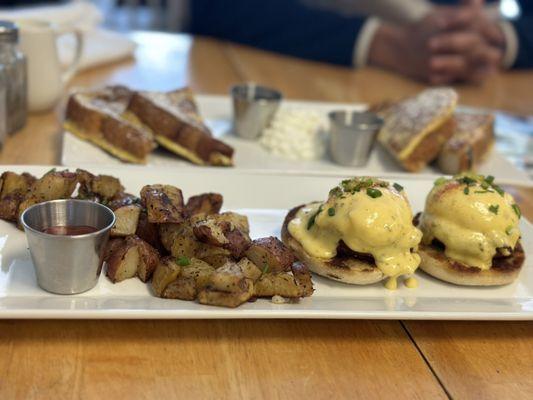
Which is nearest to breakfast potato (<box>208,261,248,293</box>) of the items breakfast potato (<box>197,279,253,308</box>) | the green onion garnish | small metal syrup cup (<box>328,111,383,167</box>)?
breakfast potato (<box>197,279,253,308</box>)

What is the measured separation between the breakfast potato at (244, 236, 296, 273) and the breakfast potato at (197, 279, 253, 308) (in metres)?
0.15

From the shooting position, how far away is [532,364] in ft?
5.48

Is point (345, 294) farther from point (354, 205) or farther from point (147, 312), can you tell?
point (147, 312)

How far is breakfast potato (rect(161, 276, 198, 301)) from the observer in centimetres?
166

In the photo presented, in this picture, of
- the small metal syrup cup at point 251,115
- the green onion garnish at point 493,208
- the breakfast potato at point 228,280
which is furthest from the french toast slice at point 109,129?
the green onion garnish at point 493,208

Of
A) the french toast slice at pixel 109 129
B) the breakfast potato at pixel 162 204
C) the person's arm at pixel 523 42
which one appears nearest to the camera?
the breakfast potato at pixel 162 204

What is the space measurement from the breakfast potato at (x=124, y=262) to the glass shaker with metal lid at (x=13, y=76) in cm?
128

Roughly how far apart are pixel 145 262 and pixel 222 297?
255mm

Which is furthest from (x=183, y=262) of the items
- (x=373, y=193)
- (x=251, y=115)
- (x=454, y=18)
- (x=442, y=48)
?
(x=454, y=18)

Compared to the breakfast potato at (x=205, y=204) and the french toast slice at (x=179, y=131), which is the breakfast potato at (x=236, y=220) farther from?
the french toast slice at (x=179, y=131)

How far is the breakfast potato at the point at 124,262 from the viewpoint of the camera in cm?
174

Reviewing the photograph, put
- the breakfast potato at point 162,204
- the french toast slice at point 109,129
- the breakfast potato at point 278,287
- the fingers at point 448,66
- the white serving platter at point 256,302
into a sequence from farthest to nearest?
1. the fingers at point 448,66
2. the french toast slice at point 109,129
3. the breakfast potato at point 162,204
4. the breakfast potato at point 278,287
5. the white serving platter at point 256,302

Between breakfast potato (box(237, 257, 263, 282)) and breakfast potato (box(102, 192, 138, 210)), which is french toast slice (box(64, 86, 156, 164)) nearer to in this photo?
breakfast potato (box(102, 192, 138, 210))

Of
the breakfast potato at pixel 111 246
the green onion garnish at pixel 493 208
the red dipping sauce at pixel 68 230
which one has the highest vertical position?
the green onion garnish at pixel 493 208
